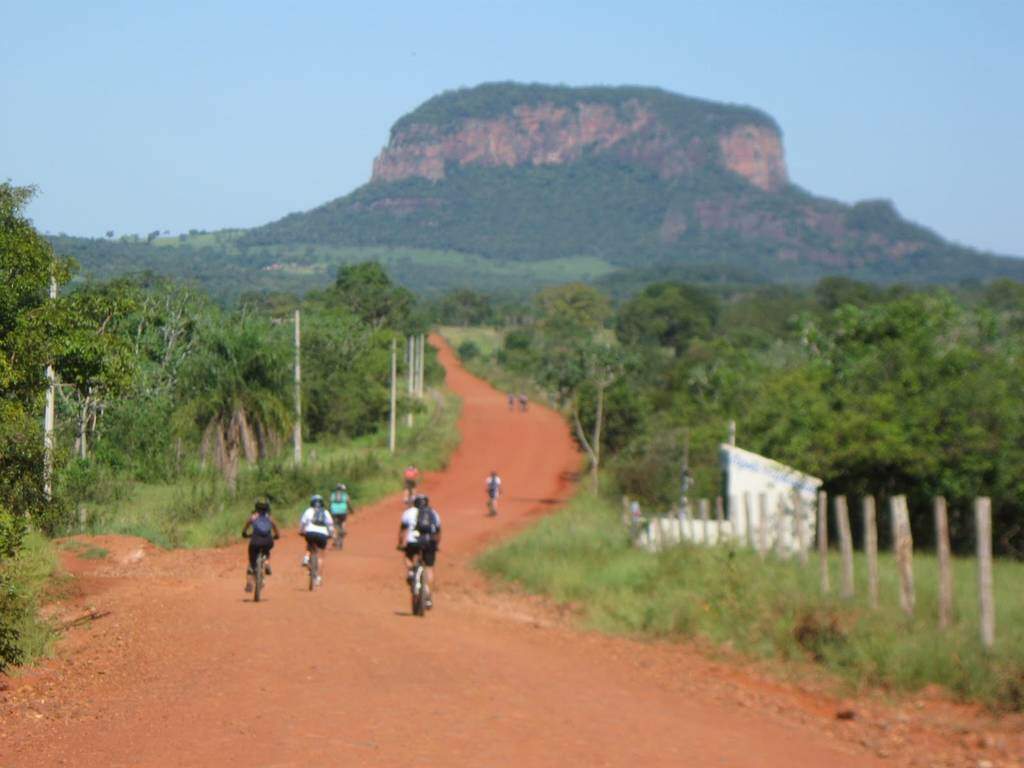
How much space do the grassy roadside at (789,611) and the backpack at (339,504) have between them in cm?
492

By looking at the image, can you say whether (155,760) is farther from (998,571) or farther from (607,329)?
(607,329)

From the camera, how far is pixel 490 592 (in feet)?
79.1

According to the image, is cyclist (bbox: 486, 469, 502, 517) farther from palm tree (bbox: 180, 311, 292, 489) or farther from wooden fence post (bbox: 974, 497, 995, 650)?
wooden fence post (bbox: 974, 497, 995, 650)

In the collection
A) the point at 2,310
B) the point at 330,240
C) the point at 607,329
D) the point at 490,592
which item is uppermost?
the point at 330,240

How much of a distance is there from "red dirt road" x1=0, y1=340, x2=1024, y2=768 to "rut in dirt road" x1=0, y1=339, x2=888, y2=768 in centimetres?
3

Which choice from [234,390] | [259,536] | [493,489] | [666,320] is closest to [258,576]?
[259,536]

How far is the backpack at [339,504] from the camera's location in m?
29.0

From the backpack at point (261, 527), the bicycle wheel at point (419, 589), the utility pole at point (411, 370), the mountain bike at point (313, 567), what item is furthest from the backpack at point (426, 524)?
the utility pole at point (411, 370)

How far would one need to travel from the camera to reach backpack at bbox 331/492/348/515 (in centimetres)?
2900

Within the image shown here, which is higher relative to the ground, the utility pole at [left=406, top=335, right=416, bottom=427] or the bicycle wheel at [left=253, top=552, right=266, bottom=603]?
the utility pole at [left=406, top=335, right=416, bottom=427]

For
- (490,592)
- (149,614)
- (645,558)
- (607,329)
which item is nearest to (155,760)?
(149,614)

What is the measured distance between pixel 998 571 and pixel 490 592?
839 centimetres

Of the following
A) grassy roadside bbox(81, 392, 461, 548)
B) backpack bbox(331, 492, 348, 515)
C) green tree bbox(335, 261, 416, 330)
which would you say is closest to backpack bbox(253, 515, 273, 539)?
grassy roadside bbox(81, 392, 461, 548)

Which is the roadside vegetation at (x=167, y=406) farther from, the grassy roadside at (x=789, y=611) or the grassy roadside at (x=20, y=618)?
the grassy roadside at (x=789, y=611)
